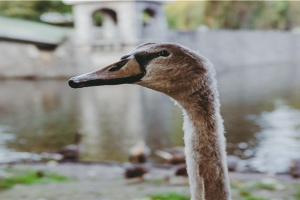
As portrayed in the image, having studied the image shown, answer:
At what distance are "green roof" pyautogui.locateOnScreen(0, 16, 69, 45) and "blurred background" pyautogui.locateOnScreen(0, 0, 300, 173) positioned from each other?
80mm

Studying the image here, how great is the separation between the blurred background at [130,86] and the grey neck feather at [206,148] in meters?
7.00

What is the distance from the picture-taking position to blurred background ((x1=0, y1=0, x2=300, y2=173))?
11078 mm

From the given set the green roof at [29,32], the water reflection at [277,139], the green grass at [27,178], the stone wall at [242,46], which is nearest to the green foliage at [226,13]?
the stone wall at [242,46]

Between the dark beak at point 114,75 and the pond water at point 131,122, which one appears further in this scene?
the pond water at point 131,122

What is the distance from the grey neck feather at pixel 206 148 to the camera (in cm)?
160

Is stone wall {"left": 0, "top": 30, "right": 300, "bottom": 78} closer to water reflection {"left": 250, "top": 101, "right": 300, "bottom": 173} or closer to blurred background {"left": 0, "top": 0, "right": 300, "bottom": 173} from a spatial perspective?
blurred background {"left": 0, "top": 0, "right": 300, "bottom": 173}

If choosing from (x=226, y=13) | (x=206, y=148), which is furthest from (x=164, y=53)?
(x=226, y=13)

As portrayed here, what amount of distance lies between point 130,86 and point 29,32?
402 inches

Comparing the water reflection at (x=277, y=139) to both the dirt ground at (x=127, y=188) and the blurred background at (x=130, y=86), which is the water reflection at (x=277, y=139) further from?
the dirt ground at (x=127, y=188)

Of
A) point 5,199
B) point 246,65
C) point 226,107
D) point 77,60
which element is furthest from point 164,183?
point 246,65

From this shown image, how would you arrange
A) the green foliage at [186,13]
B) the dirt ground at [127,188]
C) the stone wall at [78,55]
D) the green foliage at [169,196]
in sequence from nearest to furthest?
the green foliage at [169,196]
the dirt ground at [127,188]
the stone wall at [78,55]
the green foliage at [186,13]

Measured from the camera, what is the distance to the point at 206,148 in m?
1.62

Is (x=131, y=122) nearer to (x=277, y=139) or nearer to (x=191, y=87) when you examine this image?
(x=277, y=139)

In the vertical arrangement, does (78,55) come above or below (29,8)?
below
